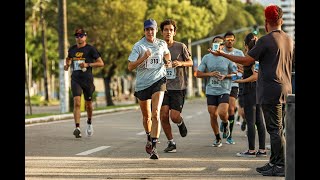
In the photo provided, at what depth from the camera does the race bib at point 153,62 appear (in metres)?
11.6

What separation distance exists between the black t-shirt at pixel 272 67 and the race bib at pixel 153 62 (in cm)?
216

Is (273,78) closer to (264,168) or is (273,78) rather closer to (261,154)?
(264,168)

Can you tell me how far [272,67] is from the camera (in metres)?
9.76

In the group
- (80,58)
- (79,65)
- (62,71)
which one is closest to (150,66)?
(79,65)

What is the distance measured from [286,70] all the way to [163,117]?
343 centimetres

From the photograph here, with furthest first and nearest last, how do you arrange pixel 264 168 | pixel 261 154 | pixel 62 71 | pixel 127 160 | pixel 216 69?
pixel 62 71 < pixel 216 69 < pixel 261 154 < pixel 127 160 < pixel 264 168

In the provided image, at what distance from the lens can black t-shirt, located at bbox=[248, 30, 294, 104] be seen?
9703mm

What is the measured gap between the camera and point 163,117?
12938 mm

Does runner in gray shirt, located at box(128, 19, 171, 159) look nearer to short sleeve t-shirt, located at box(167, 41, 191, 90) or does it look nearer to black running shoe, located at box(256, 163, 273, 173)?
short sleeve t-shirt, located at box(167, 41, 191, 90)

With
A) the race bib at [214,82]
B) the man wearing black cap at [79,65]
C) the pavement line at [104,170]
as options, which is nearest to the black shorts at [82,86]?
the man wearing black cap at [79,65]

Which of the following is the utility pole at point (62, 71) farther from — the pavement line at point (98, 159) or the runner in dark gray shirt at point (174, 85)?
the pavement line at point (98, 159)

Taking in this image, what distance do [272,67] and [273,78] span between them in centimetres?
13
